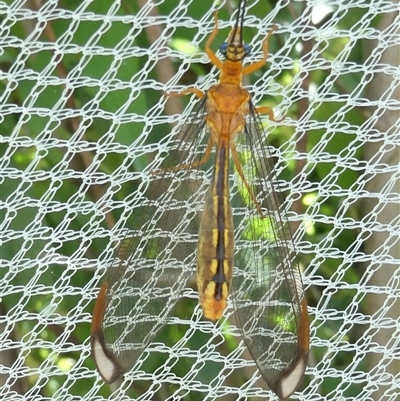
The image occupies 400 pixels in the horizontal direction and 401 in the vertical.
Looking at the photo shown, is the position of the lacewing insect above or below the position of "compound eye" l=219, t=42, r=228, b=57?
below

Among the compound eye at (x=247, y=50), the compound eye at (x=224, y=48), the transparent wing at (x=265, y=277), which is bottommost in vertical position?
the transparent wing at (x=265, y=277)

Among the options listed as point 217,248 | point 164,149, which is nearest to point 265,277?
point 217,248

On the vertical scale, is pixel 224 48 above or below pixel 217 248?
above

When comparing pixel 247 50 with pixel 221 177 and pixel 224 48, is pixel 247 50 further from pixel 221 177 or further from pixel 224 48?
pixel 221 177

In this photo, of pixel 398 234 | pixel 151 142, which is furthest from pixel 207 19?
pixel 398 234

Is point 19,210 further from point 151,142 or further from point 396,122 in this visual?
point 396,122

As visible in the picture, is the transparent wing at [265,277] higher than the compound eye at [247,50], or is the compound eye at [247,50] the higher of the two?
the compound eye at [247,50]
